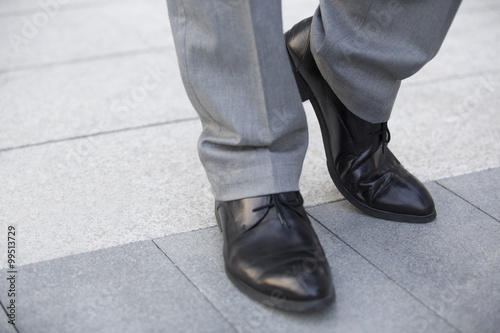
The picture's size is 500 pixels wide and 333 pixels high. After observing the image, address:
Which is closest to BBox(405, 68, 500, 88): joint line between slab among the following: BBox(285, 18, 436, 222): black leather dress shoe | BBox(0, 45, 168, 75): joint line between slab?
BBox(285, 18, 436, 222): black leather dress shoe

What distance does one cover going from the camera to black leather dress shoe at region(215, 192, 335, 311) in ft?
4.23

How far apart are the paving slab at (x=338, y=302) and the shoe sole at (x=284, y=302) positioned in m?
0.01

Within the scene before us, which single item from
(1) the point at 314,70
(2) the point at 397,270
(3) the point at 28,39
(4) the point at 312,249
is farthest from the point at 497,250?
(3) the point at 28,39

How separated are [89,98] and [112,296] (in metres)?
1.44

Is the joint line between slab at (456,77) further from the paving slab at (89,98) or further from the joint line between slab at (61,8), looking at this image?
the joint line between slab at (61,8)

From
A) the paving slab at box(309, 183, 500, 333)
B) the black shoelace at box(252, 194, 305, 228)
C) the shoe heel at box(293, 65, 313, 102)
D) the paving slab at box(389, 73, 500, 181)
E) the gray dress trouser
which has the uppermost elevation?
the gray dress trouser

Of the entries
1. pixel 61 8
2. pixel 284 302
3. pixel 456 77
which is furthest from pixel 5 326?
pixel 61 8

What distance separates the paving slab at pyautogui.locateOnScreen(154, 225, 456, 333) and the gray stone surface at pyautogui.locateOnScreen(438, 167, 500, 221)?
1.64 ft

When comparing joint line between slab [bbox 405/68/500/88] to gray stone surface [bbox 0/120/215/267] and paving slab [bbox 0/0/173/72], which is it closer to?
gray stone surface [bbox 0/120/215/267]

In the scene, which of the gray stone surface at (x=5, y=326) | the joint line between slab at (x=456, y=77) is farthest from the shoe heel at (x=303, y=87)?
the joint line between slab at (x=456, y=77)

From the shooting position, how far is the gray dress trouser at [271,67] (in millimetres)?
1344

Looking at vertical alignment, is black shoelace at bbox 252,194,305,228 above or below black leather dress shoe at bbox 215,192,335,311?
above

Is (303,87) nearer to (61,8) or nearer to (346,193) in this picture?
(346,193)

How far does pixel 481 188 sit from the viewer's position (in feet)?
6.18
